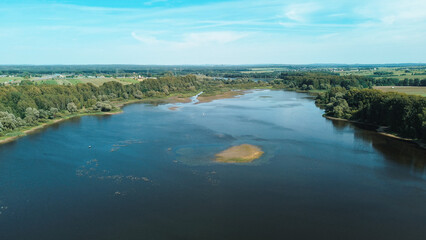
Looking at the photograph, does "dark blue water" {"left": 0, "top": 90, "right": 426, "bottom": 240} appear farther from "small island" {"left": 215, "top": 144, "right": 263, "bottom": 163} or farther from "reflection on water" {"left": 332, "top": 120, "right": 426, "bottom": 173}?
"small island" {"left": 215, "top": 144, "right": 263, "bottom": 163}

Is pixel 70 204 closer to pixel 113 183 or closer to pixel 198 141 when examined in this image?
pixel 113 183

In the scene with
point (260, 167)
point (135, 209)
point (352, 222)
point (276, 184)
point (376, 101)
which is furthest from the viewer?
point (376, 101)

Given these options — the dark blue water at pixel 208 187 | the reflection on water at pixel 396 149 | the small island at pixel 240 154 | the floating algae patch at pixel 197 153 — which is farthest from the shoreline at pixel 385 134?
Answer: the floating algae patch at pixel 197 153

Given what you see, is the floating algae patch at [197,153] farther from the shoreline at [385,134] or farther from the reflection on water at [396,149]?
the shoreline at [385,134]

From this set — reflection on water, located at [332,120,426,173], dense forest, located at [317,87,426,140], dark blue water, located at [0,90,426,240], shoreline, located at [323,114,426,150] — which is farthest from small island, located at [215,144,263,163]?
dense forest, located at [317,87,426,140]

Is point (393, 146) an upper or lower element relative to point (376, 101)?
lower

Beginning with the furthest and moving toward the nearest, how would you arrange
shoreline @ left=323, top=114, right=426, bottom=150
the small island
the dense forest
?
the dense forest → shoreline @ left=323, top=114, right=426, bottom=150 → the small island

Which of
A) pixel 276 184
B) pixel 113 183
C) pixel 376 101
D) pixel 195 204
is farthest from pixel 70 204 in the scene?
pixel 376 101
